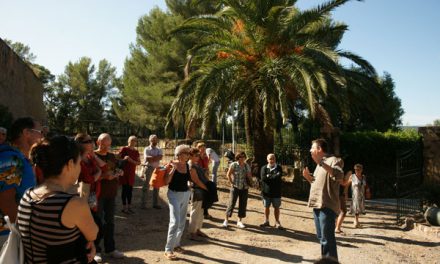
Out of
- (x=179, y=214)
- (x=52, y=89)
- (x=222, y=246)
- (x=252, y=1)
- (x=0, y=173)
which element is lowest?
(x=222, y=246)

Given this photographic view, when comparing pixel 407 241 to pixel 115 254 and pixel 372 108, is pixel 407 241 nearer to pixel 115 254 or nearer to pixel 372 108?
pixel 115 254

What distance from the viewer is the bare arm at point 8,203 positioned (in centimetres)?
307

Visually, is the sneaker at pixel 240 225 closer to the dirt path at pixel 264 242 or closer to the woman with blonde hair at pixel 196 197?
the dirt path at pixel 264 242

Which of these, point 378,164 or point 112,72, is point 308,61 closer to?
point 378,164

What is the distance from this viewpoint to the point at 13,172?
3123mm

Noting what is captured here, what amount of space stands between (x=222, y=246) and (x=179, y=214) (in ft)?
4.67

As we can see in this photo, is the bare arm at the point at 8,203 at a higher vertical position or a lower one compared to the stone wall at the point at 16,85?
lower

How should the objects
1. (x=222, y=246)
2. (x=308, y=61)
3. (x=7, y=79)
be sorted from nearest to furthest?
(x=222, y=246), (x=308, y=61), (x=7, y=79)

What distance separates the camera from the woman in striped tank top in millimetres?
2250

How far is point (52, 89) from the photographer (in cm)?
4366

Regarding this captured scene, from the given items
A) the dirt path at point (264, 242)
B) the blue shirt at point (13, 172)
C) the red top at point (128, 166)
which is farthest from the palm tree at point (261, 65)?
the blue shirt at point (13, 172)

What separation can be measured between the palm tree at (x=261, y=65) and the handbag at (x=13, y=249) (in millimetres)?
8727

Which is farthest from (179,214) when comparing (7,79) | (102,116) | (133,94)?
(102,116)

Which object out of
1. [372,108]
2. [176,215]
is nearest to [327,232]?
[176,215]
